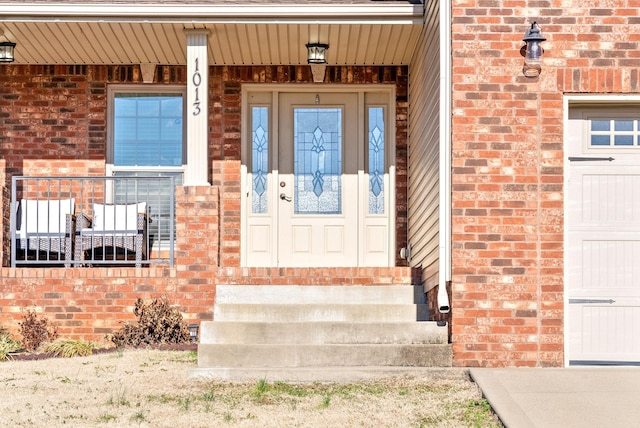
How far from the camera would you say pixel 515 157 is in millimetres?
8922

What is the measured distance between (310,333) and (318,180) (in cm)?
348

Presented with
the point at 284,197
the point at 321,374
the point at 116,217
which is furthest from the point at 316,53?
the point at 321,374

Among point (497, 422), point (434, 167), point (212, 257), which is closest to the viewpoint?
point (497, 422)

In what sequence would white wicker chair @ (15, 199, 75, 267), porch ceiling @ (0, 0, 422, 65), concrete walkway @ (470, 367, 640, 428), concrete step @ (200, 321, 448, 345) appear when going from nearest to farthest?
1. concrete walkway @ (470, 367, 640, 428)
2. concrete step @ (200, 321, 448, 345)
3. porch ceiling @ (0, 0, 422, 65)
4. white wicker chair @ (15, 199, 75, 267)

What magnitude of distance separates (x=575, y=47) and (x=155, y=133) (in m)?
5.18

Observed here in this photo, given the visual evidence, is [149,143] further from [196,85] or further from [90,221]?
[196,85]

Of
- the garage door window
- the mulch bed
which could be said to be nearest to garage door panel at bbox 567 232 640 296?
the garage door window

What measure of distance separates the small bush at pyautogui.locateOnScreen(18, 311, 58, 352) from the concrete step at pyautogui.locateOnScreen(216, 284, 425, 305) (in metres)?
1.58

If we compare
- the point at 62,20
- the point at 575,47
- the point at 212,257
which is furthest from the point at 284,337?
the point at 62,20

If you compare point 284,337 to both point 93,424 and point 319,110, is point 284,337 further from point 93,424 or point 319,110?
point 319,110

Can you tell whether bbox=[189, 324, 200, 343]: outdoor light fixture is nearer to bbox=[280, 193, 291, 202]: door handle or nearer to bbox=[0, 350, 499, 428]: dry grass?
bbox=[0, 350, 499, 428]: dry grass

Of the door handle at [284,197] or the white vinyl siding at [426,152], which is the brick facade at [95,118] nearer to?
the door handle at [284,197]

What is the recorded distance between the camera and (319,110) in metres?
12.4

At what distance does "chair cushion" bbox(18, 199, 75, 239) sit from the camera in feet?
37.7
